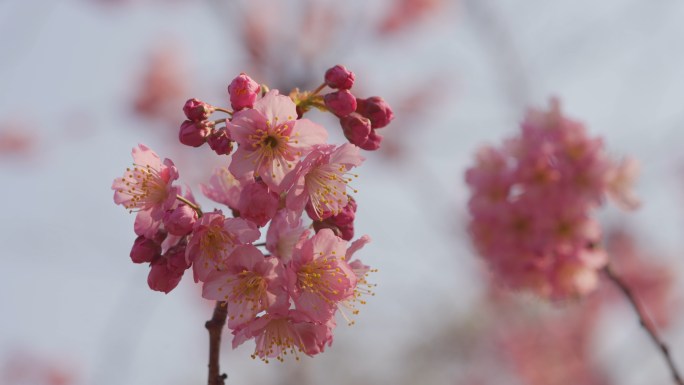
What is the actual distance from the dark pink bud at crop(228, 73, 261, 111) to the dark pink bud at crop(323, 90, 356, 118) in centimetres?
19

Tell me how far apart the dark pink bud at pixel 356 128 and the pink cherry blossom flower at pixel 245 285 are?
391mm

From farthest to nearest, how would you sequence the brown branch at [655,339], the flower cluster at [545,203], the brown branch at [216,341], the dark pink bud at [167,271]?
the flower cluster at [545,203] → the brown branch at [655,339] → the dark pink bud at [167,271] → the brown branch at [216,341]

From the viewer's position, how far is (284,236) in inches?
61.1

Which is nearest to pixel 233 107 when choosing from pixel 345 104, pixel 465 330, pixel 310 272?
pixel 345 104

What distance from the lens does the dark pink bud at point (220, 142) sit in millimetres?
1562

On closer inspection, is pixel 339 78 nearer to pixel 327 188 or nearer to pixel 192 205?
pixel 327 188

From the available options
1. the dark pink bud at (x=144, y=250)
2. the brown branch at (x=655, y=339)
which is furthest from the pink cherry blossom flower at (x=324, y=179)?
the brown branch at (x=655, y=339)

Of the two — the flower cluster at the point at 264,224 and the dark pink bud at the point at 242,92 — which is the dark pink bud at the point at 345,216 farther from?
the dark pink bud at the point at 242,92

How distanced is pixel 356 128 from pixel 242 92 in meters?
0.31

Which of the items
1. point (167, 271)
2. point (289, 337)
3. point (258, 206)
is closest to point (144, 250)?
point (167, 271)

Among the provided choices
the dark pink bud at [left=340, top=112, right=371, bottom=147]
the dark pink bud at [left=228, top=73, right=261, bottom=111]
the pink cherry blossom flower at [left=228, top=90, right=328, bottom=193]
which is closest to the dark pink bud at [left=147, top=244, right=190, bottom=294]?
Answer: the pink cherry blossom flower at [left=228, top=90, right=328, bottom=193]

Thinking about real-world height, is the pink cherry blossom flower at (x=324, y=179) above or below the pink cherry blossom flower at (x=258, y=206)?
above

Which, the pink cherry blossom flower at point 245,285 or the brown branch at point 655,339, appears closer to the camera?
the pink cherry blossom flower at point 245,285

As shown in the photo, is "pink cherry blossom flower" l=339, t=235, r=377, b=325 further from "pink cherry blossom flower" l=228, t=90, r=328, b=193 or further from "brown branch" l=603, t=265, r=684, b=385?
"brown branch" l=603, t=265, r=684, b=385
